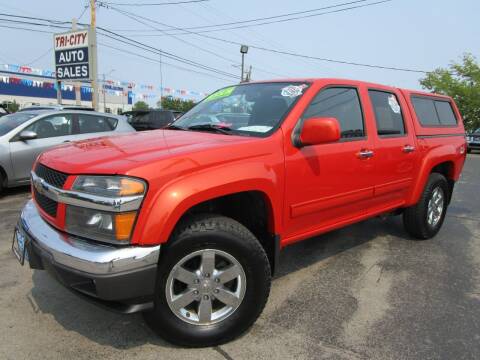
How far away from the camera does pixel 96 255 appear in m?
2.00

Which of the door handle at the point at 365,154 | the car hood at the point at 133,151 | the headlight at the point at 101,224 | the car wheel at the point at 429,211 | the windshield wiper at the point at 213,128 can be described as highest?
the windshield wiper at the point at 213,128

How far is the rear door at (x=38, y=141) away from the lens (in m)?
6.14

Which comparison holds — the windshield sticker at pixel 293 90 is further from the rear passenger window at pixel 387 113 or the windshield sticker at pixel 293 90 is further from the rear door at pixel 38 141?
the rear door at pixel 38 141

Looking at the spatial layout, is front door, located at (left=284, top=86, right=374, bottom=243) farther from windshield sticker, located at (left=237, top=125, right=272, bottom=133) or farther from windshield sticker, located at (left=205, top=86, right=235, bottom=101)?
windshield sticker, located at (left=205, top=86, right=235, bottom=101)

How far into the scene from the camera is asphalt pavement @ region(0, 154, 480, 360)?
93.6 inches

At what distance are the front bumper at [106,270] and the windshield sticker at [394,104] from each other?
115 inches

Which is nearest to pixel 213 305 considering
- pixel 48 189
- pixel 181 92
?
pixel 48 189

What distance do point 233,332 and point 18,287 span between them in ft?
6.15

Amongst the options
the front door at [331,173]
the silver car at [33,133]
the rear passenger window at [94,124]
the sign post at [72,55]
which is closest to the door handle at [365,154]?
the front door at [331,173]

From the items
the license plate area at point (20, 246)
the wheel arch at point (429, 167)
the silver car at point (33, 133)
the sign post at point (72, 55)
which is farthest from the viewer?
the sign post at point (72, 55)

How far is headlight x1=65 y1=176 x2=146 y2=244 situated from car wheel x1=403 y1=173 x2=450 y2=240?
11.1 ft

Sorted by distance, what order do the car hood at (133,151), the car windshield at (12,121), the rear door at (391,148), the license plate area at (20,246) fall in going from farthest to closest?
the car windshield at (12,121) < the rear door at (391,148) < the license plate area at (20,246) < the car hood at (133,151)

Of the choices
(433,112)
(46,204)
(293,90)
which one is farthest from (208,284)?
(433,112)

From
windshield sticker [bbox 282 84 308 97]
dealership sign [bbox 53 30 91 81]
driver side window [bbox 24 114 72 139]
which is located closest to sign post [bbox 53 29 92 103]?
dealership sign [bbox 53 30 91 81]
